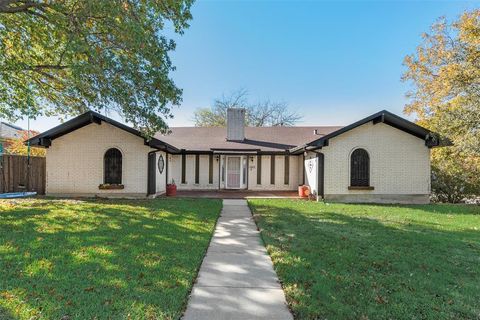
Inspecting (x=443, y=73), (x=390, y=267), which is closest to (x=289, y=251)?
(x=390, y=267)

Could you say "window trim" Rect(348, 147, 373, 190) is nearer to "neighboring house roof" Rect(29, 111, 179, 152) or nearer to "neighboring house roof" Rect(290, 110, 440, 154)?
"neighboring house roof" Rect(290, 110, 440, 154)

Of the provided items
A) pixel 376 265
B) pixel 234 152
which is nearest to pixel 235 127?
pixel 234 152

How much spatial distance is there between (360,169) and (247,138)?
8067 millimetres

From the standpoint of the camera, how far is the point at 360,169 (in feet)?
42.1

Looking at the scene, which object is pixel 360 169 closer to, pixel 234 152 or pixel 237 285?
pixel 234 152

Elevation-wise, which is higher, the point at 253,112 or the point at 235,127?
the point at 253,112

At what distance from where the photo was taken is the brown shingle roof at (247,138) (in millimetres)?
16594

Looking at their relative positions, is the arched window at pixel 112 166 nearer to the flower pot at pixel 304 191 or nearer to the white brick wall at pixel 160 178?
the white brick wall at pixel 160 178

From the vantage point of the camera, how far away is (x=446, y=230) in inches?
282

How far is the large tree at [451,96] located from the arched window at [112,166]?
14357 mm

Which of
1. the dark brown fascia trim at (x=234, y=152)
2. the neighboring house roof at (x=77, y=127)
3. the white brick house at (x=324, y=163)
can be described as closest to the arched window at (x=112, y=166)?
the white brick house at (x=324, y=163)

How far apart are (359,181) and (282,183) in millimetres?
5178

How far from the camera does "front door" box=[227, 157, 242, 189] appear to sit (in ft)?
55.7

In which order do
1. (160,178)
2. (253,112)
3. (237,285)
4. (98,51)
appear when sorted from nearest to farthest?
(237,285) → (98,51) → (160,178) → (253,112)
